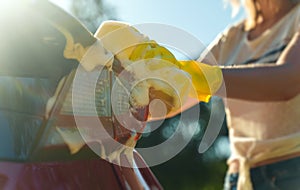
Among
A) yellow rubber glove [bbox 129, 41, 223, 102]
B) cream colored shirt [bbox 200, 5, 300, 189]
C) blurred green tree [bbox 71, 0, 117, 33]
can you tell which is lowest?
blurred green tree [bbox 71, 0, 117, 33]

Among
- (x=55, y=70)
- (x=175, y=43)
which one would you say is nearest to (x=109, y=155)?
(x=55, y=70)

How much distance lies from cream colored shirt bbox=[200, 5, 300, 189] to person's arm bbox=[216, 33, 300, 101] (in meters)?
0.20

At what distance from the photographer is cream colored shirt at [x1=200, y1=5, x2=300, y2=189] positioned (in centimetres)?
226

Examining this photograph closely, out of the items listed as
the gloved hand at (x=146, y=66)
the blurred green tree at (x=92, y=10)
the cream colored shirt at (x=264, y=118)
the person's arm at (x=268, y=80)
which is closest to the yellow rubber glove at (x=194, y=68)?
the gloved hand at (x=146, y=66)

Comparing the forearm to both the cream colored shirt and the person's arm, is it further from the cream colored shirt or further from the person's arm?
the cream colored shirt

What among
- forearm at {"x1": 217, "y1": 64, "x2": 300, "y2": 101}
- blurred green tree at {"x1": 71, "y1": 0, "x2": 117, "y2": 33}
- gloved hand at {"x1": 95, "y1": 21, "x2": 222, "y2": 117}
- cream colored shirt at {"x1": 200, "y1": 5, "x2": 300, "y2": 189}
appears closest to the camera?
gloved hand at {"x1": 95, "y1": 21, "x2": 222, "y2": 117}

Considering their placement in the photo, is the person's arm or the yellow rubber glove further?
the person's arm

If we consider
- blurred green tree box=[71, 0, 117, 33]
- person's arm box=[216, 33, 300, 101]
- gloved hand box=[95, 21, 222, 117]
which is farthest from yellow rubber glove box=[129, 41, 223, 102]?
blurred green tree box=[71, 0, 117, 33]

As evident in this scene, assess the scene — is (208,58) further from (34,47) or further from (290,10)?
(34,47)

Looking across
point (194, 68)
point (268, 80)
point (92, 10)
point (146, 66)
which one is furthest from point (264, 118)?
point (92, 10)

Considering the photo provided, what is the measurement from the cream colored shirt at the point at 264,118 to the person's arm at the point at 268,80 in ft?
0.66

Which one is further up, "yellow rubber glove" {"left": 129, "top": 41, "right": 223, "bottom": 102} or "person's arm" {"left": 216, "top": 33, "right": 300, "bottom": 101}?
"yellow rubber glove" {"left": 129, "top": 41, "right": 223, "bottom": 102}

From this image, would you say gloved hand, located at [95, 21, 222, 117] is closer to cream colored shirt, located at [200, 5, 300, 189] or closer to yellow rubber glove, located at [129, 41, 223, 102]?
yellow rubber glove, located at [129, 41, 223, 102]

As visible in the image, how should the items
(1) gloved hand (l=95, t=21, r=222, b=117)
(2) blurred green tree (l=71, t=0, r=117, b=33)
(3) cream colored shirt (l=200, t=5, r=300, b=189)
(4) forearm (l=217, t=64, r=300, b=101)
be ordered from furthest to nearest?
1. (2) blurred green tree (l=71, t=0, r=117, b=33)
2. (3) cream colored shirt (l=200, t=5, r=300, b=189)
3. (4) forearm (l=217, t=64, r=300, b=101)
4. (1) gloved hand (l=95, t=21, r=222, b=117)
